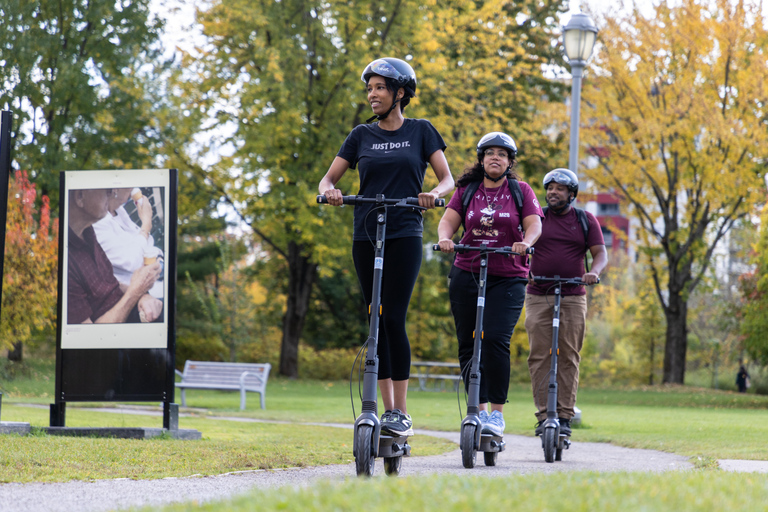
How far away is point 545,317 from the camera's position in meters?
7.95

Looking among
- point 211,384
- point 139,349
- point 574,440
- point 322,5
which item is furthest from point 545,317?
point 322,5

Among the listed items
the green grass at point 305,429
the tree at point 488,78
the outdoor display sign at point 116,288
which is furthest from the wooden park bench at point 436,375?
the outdoor display sign at point 116,288

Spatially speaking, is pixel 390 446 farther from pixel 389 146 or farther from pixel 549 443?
pixel 549 443

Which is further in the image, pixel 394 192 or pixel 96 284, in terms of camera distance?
pixel 96 284

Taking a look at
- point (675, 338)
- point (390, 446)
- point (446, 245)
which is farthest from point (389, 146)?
point (675, 338)

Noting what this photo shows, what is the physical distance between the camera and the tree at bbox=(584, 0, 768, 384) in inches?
841

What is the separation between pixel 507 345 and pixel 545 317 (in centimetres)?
149

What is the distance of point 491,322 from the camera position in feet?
21.3

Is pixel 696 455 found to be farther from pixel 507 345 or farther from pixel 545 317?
pixel 507 345

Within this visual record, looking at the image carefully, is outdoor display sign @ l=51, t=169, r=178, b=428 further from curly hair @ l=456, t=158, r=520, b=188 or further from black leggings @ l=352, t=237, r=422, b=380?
black leggings @ l=352, t=237, r=422, b=380

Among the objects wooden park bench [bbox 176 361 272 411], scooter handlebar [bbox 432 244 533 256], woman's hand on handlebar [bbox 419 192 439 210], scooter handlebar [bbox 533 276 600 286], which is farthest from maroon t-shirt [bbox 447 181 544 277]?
wooden park bench [bbox 176 361 272 411]

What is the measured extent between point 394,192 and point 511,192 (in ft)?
4.85

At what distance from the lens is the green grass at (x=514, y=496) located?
2.89m

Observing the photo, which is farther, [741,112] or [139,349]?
[741,112]
